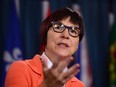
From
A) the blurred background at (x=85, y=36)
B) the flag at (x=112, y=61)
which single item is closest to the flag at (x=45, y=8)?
the blurred background at (x=85, y=36)

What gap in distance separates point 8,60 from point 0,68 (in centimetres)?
11

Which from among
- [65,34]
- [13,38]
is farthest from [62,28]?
[13,38]

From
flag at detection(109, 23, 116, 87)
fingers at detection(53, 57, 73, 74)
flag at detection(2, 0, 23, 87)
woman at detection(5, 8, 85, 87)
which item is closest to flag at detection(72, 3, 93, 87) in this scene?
flag at detection(109, 23, 116, 87)

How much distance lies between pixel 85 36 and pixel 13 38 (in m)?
0.76

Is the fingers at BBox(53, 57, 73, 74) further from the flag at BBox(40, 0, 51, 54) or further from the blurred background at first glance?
the flag at BBox(40, 0, 51, 54)

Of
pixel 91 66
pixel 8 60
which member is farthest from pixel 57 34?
pixel 91 66

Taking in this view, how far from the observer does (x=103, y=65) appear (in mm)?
3416

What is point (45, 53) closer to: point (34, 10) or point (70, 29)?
point (70, 29)

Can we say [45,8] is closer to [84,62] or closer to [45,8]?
[45,8]

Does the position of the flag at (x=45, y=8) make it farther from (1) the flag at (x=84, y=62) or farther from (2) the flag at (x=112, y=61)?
(2) the flag at (x=112, y=61)

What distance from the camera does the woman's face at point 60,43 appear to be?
133 centimetres

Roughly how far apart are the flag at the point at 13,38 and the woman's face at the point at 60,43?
1701mm

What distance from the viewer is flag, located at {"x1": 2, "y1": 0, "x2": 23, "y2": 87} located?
120 inches

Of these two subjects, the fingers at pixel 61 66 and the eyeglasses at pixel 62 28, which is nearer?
the fingers at pixel 61 66
